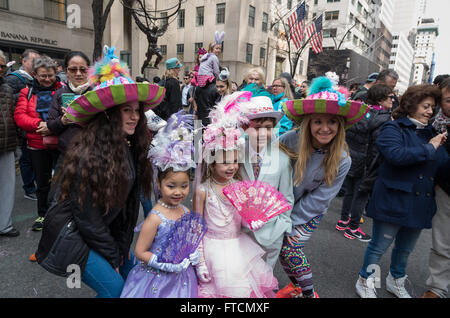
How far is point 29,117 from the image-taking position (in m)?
3.26

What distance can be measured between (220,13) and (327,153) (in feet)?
91.3

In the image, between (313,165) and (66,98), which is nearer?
(313,165)

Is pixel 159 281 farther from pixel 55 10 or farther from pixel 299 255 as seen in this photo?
pixel 55 10

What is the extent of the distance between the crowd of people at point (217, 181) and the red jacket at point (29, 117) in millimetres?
60

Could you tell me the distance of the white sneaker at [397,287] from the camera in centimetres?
273

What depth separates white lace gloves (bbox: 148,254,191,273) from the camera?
1655 millimetres

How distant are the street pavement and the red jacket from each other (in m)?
1.25

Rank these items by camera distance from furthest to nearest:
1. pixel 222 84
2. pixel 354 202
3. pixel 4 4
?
pixel 4 4
pixel 222 84
pixel 354 202

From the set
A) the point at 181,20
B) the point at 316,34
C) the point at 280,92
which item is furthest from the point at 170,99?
the point at 181,20

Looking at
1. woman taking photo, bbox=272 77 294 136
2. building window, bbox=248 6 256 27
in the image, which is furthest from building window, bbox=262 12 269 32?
woman taking photo, bbox=272 77 294 136

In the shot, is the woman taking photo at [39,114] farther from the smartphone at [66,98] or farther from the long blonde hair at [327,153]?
the long blonde hair at [327,153]

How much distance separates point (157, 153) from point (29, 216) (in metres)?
3.36

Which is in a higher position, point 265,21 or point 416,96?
point 265,21
